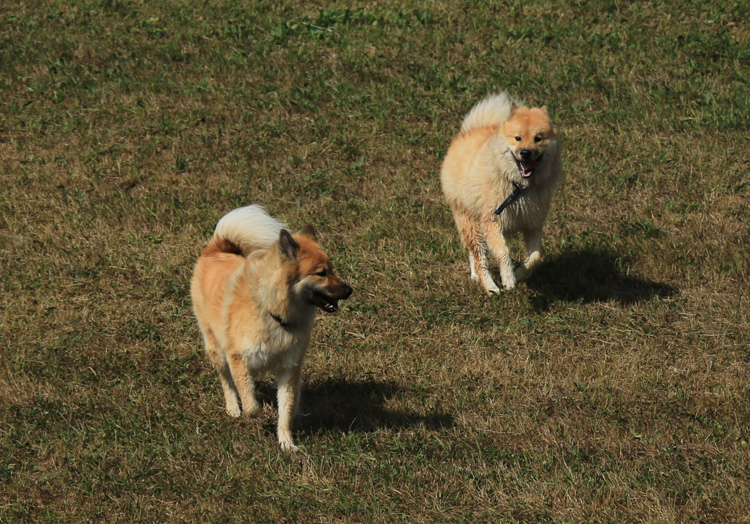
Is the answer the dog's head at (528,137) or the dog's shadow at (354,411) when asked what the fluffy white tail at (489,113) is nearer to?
the dog's head at (528,137)

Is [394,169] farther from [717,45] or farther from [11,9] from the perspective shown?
[11,9]

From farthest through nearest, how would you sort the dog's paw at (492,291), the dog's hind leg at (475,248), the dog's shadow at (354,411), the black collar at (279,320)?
the dog's hind leg at (475,248) → the dog's paw at (492,291) → the dog's shadow at (354,411) → the black collar at (279,320)

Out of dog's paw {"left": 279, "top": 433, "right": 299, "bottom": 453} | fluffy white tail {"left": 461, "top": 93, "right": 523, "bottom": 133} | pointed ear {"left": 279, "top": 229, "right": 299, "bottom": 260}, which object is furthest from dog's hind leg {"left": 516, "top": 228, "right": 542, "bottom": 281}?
pointed ear {"left": 279, "top": 229, "right": 299, "bottom": 260}

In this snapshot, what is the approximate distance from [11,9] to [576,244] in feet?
30.9

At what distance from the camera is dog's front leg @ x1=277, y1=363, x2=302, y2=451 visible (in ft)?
19.2

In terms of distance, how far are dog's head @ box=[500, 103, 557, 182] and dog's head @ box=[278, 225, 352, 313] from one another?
260 centimetres

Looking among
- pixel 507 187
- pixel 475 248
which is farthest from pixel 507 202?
pixel 475 248

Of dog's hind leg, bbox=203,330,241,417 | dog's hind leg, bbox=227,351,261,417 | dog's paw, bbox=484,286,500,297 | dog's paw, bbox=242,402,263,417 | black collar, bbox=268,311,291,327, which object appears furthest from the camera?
dog's paw, bbox=484,286,500,297

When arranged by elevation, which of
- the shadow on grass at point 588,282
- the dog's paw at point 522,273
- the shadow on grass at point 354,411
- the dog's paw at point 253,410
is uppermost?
the dog's paw at point 522,273

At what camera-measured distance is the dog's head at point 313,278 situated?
5469 mm

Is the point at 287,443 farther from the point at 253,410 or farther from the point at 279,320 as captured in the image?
the point at 279,320

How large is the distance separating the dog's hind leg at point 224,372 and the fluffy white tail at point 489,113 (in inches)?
140

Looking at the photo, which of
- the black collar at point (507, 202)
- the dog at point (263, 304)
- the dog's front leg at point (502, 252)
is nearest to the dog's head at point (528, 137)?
the black collar at point (507, 202)

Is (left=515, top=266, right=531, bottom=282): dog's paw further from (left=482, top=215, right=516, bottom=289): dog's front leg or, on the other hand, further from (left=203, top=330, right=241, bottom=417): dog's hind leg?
(left=203, top=330, right=241, bottom=417): dog's hind leg
